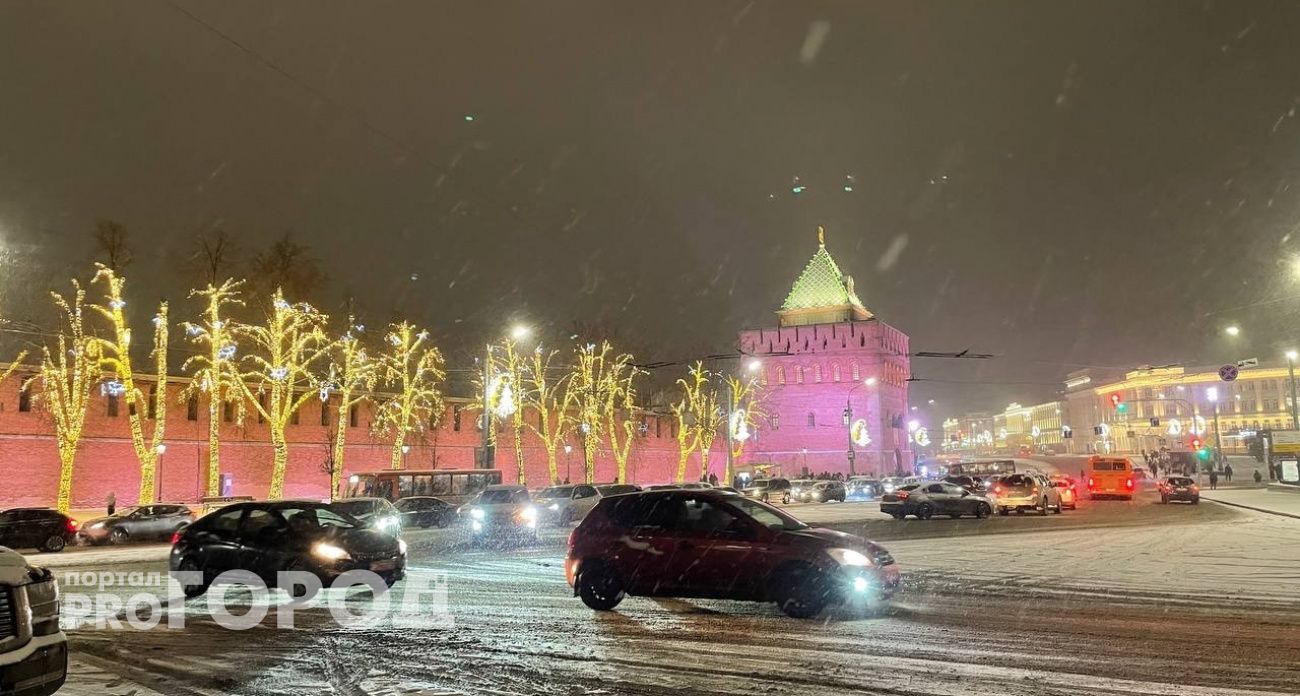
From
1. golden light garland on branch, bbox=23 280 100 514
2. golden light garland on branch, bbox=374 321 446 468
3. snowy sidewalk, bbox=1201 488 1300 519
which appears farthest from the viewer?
golden light garland on branch, bbox=374 321 446 468

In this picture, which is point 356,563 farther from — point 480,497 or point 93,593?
point 480,497

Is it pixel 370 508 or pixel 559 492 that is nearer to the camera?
pixel 370 508

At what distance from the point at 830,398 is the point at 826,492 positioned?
41675 mm

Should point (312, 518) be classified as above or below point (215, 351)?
below

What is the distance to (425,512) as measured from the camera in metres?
36.2

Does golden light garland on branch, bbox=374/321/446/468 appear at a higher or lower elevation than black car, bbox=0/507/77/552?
higher

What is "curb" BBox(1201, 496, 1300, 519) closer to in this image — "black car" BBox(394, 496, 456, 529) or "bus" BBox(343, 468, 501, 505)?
"black car" BBox(394, 496, 456, 529)

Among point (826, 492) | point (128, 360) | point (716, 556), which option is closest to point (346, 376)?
point (128, 360)

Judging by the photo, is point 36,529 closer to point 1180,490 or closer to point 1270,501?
point 1180,490

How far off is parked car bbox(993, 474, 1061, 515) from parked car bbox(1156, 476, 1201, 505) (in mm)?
9612

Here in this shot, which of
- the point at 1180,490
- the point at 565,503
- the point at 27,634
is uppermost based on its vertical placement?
the point at 27,634

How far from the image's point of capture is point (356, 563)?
1370 centimetres

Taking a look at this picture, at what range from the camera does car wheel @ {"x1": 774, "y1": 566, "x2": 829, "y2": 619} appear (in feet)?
35.9

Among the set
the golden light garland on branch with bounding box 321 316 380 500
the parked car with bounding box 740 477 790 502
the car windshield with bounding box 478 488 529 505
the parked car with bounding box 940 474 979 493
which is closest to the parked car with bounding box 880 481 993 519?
the parked car with bounding box 940 474 979 493
